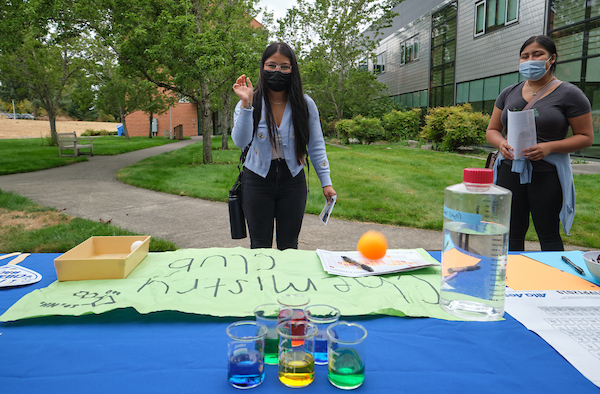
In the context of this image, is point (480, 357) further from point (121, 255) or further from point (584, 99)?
point (584, 99)

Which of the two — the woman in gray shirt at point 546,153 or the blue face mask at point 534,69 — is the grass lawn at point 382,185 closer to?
the woman in gray shirt at point 546,153

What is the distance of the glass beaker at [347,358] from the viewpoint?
1062 millimetres

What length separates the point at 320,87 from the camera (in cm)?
2466

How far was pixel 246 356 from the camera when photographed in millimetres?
1091

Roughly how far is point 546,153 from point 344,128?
19653 millimetres

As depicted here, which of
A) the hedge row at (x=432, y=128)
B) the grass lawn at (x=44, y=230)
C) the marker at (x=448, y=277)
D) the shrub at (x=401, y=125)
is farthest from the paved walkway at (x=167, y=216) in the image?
the shrub at (x=401, y=125)

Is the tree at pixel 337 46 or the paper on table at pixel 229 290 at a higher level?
the tree at pixel 337 46

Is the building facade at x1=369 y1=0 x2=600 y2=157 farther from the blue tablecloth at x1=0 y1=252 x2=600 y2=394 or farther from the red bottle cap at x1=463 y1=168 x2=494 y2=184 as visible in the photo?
the blue tablecloth at x1=0 y1=252 x2=600 y2=394

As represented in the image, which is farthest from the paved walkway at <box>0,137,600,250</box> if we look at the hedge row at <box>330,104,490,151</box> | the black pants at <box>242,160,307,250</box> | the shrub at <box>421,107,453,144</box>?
the shrub at <box>421,107,453,144</box>

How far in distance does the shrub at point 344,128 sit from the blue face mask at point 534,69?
18.6 metres

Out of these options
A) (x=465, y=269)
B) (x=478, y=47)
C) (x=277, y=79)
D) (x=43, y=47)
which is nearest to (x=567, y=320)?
(x=465, y=269)

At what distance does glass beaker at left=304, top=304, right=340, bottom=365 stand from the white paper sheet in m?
0.73

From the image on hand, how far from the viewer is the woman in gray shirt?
9.39 ft

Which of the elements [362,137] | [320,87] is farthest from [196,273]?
[320,87]
